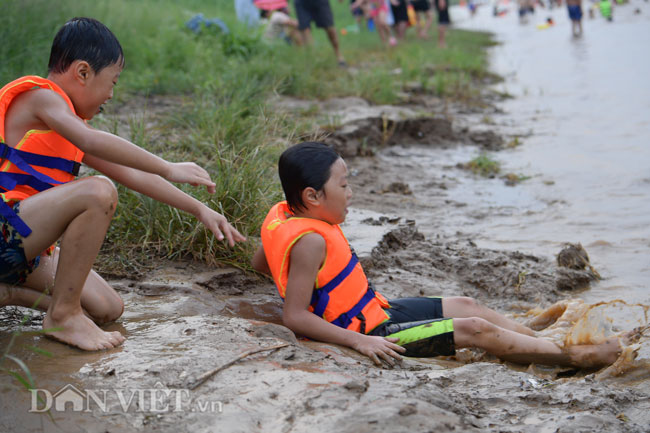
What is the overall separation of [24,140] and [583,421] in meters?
2.13

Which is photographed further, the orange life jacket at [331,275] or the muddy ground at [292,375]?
the orange life jacket at [331,275]

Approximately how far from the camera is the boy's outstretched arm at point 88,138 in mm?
2424

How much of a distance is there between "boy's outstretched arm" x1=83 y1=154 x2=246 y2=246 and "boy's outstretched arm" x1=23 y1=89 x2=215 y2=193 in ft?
0.72

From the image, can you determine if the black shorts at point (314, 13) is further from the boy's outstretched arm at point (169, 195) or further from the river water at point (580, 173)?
the boy's outstretched arm at point (169, 195)

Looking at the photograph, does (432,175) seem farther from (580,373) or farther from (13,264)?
(13,264)

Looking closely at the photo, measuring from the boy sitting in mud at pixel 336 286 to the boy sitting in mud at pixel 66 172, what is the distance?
0.32 m

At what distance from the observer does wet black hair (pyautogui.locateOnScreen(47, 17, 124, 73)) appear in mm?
2562

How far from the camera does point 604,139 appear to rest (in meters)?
7.48

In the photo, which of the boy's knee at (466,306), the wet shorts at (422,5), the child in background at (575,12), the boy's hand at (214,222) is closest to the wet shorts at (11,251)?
the boy's hand at (214,222)

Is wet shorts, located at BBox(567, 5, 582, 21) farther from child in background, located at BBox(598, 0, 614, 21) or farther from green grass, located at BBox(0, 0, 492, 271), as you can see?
green grass, located at BBox(0, 0, 492, 271)

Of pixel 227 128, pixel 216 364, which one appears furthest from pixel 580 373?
pixel 227 128

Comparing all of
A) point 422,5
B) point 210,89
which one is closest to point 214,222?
point 210,89

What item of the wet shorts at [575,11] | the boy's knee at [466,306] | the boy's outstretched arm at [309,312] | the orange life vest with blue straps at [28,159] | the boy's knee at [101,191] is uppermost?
the orange life vest with blue straps at [28,159]

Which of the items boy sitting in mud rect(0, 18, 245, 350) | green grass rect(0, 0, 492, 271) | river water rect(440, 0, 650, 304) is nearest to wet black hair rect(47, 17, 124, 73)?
boy sitting in mud rect(0, 18, 245, 350)
